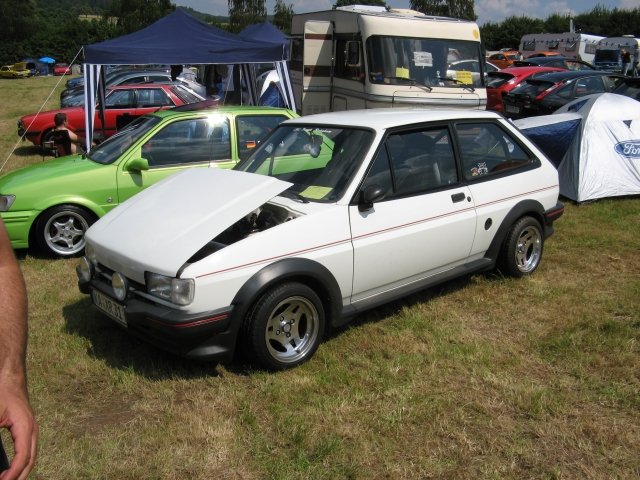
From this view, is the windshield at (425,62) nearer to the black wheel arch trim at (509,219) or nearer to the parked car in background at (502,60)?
the black wheel arch trim at (509,219)

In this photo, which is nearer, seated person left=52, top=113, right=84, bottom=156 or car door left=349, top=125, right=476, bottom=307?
car door left=349, top=125, right=476, bottom=307

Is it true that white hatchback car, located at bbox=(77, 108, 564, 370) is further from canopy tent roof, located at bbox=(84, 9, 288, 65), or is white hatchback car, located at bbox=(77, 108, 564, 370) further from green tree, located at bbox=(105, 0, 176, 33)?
green tree, located at bbox=(105, 0, 176, 33)

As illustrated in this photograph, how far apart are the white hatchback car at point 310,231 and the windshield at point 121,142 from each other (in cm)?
210

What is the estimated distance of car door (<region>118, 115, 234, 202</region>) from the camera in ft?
20.2

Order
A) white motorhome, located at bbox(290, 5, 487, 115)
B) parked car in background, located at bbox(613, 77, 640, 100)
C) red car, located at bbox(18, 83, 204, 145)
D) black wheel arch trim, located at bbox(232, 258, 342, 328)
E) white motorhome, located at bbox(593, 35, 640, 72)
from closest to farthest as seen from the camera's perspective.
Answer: black wheel arch trim, located at bbox(232, 258, 342, 328) → white motorhome, located at bbox(290, 5, 487, 115) → parked car in background, located at bbox(613, 77, 640, 100) → red car, located at bbox(18, 83, 204, 145) → white motorhome, located at bbox(593, 35, 640, 72)

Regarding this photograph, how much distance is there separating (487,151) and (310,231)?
2.08m

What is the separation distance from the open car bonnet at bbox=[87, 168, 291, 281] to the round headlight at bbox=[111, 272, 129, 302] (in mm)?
51

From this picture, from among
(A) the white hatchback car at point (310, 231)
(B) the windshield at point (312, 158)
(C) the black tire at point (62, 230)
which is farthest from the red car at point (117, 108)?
(A) the white hatchback car at point (310, 231)

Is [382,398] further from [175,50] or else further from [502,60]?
[502,60]

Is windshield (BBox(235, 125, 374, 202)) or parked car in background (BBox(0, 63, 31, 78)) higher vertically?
windshield (BBox(235, 125, 374, 202))

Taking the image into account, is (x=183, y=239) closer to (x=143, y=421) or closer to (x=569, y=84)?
(x=143, y=421)

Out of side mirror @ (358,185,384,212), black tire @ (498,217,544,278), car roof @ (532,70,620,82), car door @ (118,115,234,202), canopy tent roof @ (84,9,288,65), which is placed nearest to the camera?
side mirror @ (358,185,384,212)

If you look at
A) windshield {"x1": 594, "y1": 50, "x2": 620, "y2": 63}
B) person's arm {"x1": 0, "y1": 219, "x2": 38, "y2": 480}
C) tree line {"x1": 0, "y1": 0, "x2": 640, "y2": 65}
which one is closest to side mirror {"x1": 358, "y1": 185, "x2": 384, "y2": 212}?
person's arm {"x1": 0, "y1": 219, "x2": 38, "y2": 480}

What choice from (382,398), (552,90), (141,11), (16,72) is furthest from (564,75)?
(16,72)
